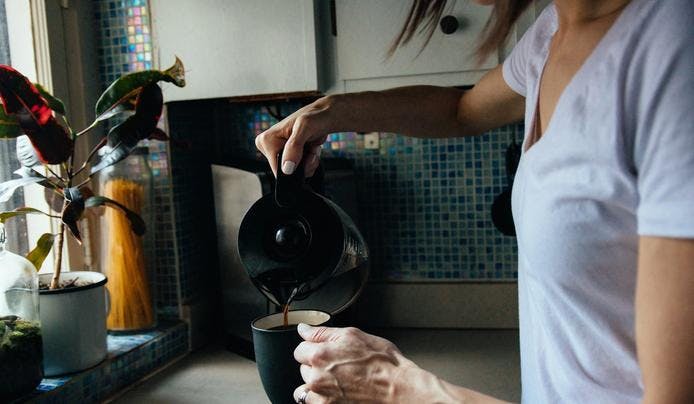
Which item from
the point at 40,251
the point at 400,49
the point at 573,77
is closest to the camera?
the point at 573,77

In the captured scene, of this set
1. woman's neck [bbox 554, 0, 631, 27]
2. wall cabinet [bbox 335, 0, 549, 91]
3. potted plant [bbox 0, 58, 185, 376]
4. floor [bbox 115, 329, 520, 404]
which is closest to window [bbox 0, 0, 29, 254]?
potted plant [bbox 0, 58, 185, 376]

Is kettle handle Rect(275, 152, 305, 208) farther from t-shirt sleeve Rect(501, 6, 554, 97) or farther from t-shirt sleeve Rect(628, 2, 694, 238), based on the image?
t-shirt sleeve Rect(628, 2, 694, 238)

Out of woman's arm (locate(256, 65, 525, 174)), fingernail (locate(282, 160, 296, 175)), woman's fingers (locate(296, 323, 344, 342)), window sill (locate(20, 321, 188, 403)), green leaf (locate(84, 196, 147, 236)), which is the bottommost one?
window sill (locate(20, 321, 188, 403))

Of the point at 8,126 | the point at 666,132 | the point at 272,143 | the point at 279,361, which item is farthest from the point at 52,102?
the point at 666,132

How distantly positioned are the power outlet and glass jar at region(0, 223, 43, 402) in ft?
2.65

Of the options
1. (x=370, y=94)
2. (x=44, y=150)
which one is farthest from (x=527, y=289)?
(x=44, y=150)

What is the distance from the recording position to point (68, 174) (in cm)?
114

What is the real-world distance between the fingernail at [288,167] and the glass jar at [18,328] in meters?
0.54

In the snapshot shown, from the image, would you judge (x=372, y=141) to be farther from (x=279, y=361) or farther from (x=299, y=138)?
(x=279, y=361)

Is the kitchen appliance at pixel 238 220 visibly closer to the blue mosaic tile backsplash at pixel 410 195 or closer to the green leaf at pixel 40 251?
the blue mosaic tile backsplash at pixel 410 195

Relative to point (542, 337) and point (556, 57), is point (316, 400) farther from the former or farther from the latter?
point (556, 57)

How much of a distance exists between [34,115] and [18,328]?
0.34m

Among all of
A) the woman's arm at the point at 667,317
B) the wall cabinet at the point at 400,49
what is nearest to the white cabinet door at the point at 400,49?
the wall cabinet at the point at 400,49

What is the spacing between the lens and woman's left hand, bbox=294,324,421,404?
65 centimetres
